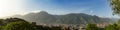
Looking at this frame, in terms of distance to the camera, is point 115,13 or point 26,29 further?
point 26,29

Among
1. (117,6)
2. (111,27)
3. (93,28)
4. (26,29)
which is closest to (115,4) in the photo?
(117,6)

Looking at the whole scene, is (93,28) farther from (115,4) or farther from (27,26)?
(115,4)

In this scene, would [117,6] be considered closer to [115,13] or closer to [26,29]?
[115,13]

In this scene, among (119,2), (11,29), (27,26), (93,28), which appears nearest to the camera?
(119,2)

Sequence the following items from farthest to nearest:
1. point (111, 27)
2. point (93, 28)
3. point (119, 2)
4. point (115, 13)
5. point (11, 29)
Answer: point (93, 28)
point (111, 27)
point (11, 29)
point (115, 13)
point (119, 2)

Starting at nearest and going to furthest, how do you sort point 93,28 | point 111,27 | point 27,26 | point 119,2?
point 119,2 < point 27,26 < point 111,27 < point 93,28

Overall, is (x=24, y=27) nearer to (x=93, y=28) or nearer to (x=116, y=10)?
(x=116, y=10)

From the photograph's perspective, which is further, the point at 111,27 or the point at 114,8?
the point at 111,27

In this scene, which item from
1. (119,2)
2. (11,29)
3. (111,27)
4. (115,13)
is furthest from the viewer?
(111,27)

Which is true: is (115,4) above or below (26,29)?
above

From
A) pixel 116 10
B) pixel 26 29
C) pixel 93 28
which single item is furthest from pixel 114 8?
pixel 93 28
